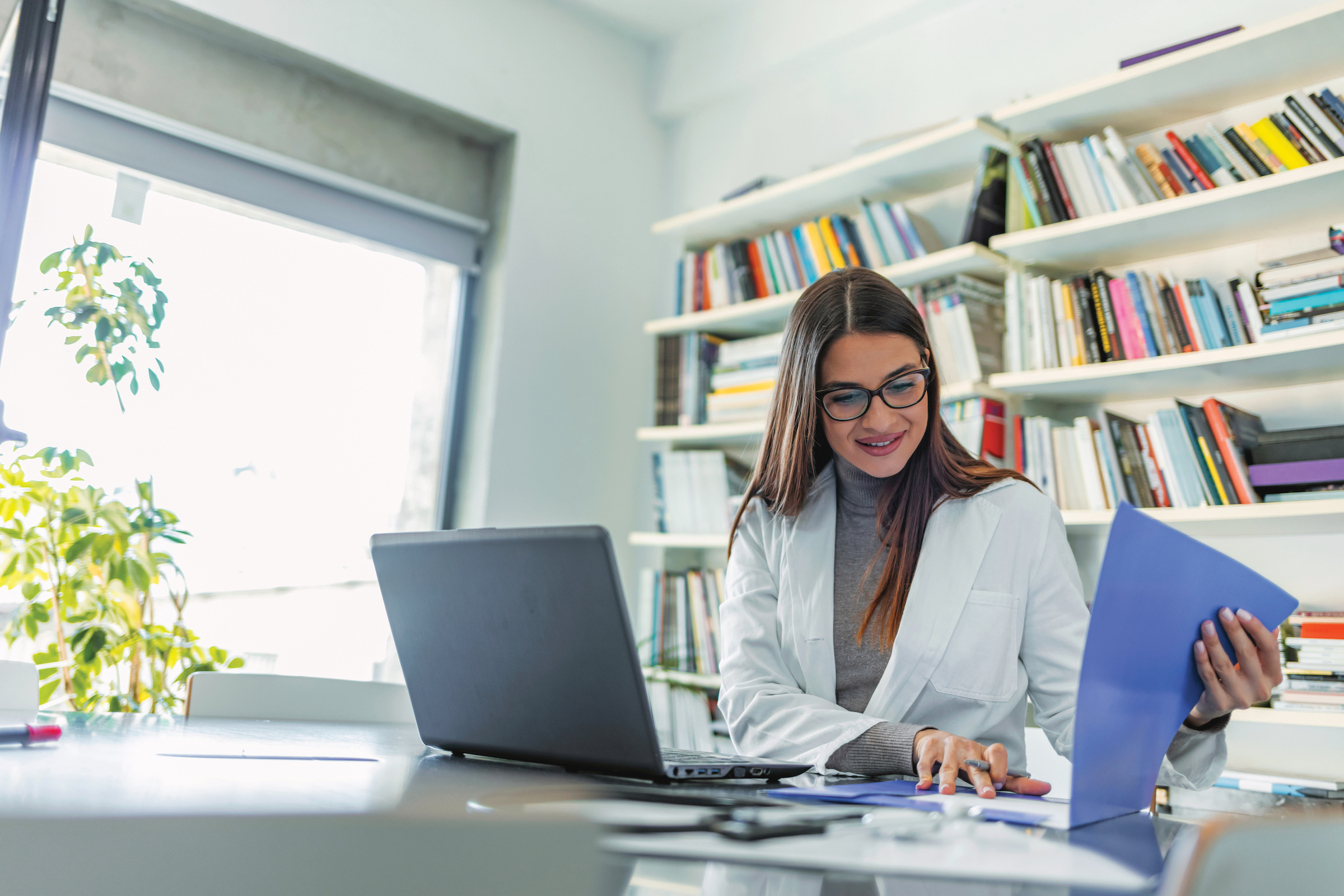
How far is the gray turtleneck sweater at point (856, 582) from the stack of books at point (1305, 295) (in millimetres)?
1050

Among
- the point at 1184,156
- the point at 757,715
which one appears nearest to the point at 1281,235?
the point at 1184,156

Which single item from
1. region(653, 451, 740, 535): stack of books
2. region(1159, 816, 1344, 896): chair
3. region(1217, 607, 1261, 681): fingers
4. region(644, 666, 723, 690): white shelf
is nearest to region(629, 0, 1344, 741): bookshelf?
region(653, 451, 740, 535): stack of books

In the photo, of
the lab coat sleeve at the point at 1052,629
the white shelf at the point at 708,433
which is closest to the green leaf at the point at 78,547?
the white shelf at the point at 708,433

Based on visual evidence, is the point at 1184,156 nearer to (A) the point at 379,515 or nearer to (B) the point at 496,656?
(B) the point at 496,656

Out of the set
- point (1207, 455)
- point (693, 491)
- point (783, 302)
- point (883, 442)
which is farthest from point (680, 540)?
point (883, 442)

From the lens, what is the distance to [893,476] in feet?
4.84

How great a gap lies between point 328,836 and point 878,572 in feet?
3.40

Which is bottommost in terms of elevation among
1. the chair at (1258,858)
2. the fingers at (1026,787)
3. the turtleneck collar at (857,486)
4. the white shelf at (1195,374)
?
the fingers at (1026,787)

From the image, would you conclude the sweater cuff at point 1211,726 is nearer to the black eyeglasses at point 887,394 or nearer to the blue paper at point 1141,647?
the blue paper at point 1141,647

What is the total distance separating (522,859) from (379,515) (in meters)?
2.89

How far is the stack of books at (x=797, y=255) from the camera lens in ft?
9.11

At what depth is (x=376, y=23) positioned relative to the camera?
3064 millimetres

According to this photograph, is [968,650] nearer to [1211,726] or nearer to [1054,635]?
[1054,635]

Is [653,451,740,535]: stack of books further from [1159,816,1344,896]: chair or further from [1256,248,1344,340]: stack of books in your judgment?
[1159,816,1344,896]: chair
